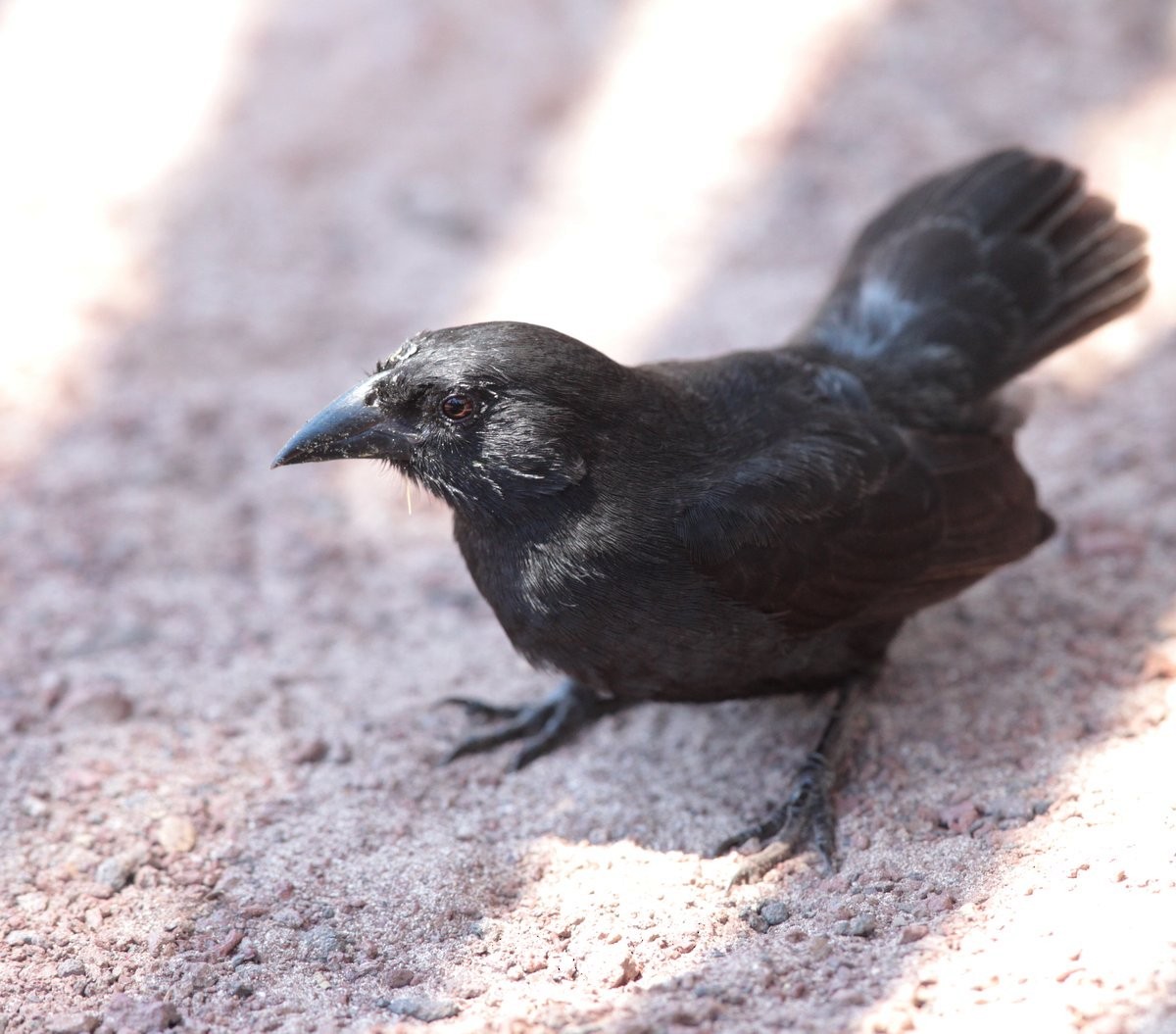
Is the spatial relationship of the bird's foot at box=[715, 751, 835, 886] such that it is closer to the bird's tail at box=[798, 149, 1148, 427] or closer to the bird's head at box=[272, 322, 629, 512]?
the bird's head at box=[272, 322, 629, 512]

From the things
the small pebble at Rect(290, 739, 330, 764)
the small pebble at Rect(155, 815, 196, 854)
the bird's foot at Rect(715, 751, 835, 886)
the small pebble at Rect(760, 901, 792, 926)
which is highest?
the small pebble at Rect(290, 739, 330, 764)

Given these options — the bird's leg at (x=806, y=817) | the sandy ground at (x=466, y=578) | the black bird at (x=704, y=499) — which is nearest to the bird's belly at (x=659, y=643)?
the black bird at (x=704, y=499)

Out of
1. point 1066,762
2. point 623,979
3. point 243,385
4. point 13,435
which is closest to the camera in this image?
point 623,979

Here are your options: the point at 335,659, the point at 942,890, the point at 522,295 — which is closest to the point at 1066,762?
the point at 942,890

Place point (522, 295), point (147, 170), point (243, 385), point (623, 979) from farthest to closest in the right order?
point (147, 170) → point (522, 295) → point (243, 385) → point (623, 979)

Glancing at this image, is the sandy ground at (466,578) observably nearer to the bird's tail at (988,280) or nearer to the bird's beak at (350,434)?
the bird's tail at (988,280)

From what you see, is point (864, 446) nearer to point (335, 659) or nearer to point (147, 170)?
point (335, 659)

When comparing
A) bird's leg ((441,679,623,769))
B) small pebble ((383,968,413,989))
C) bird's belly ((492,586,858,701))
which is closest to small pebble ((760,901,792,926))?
bird's belly ((492,586,858,701))

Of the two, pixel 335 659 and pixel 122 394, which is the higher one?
pixel 122 394
